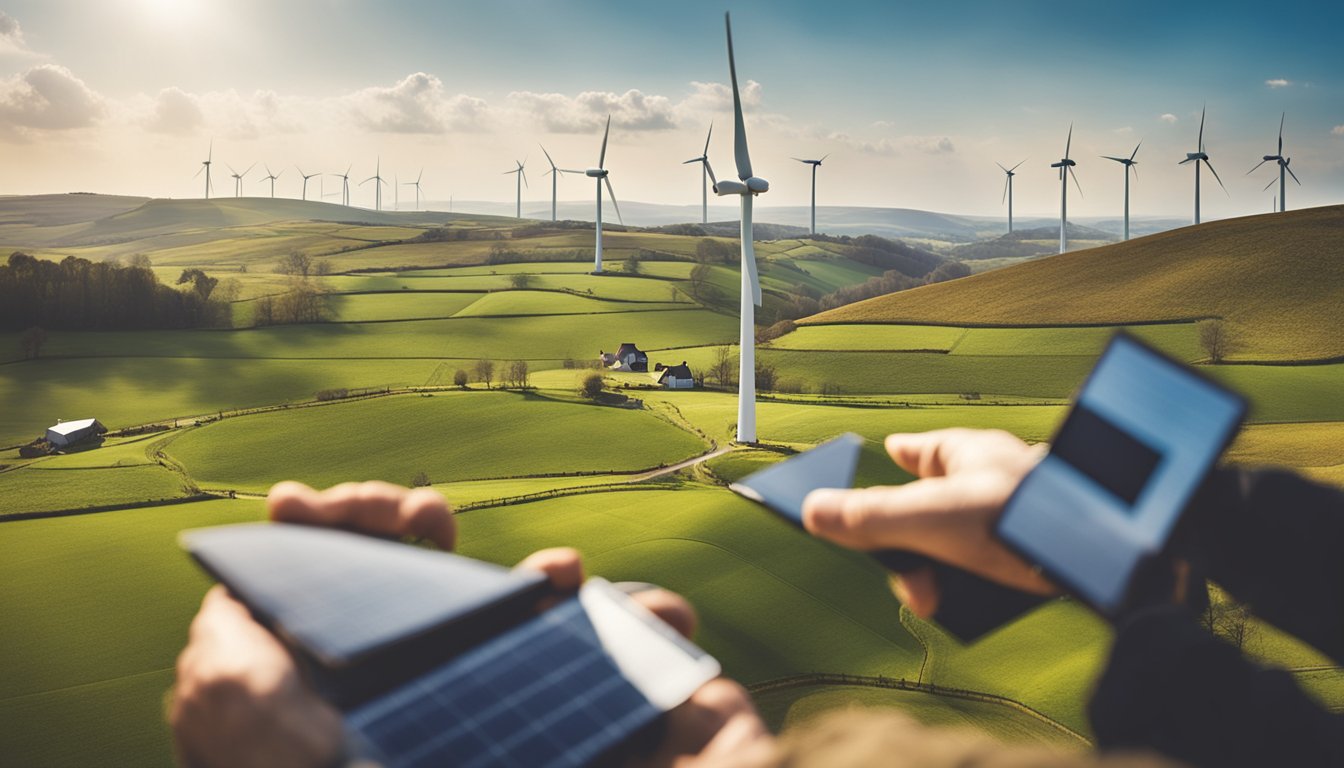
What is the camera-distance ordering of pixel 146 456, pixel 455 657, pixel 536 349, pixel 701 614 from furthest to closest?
1. pixel 536 349
2. pixel 146 456
3. pixel 701 614
4. pixel 455 657

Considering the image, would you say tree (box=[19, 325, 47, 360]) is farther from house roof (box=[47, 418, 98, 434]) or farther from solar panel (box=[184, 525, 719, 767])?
solar panel (box=[184, 525, 719, 767])

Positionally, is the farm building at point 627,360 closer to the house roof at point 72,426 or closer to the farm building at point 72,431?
the farm building at point 72,431

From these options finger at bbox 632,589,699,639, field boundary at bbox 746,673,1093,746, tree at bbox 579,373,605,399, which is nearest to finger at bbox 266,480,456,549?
finger at bbox 632,589,699,639

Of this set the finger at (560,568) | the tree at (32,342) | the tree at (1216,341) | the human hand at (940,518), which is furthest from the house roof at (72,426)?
the tree at (1216,341)

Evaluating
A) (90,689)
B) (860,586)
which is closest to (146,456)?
(90,689)

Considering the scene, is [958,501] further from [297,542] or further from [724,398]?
[724,398]

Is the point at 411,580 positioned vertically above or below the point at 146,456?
above
